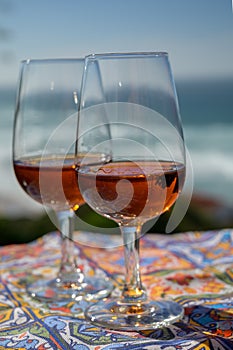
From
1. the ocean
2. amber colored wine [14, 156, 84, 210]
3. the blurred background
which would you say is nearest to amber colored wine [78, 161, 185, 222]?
amber colored wine [14, 156, 84, 210]

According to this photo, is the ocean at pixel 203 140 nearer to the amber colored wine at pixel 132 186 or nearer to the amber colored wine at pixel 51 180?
the amber colored wine at pixel 51 180

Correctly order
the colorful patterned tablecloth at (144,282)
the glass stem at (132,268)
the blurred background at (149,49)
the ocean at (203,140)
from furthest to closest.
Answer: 1. the ocean at (203,140)
2. the blurred background at (149,49)
3. the glass stem at (132,268)
4. the colorful patterned tablecloth at (144,282)

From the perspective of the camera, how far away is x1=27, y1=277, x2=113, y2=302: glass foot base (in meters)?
1.14

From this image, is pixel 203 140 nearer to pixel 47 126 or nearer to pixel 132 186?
pixel 47 126

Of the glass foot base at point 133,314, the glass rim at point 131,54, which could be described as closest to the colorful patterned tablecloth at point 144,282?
the glass foot base at point 133,314

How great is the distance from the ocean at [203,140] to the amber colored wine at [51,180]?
3045 mm

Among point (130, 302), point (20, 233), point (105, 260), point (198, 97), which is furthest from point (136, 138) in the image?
point (198, 97)

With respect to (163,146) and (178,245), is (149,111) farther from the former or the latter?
(178,245)

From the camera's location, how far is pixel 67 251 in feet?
4.04

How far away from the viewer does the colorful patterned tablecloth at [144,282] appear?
89 centimetres

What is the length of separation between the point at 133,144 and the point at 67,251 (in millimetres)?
366

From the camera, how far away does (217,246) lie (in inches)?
55.6

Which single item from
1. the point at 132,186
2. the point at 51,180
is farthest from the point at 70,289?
the point at 132,186

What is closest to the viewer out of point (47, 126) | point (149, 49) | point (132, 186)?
point (132, 186)
